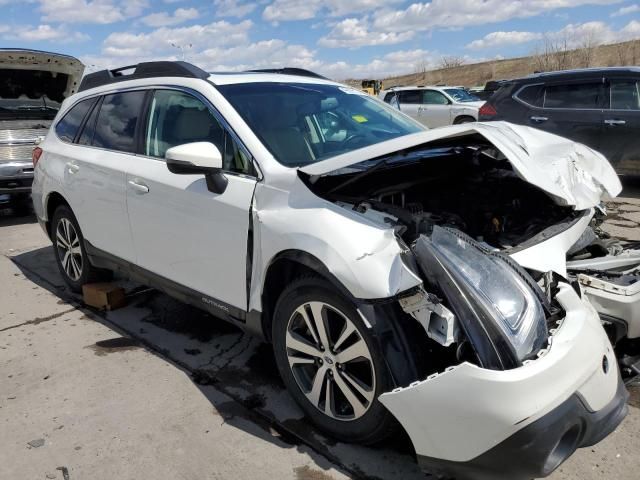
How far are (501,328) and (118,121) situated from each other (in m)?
3.16

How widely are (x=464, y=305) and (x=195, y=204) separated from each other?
1.69 m

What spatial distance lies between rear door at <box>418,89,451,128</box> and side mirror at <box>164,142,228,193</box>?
1380cm

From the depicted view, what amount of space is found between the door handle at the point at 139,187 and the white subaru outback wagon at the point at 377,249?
0.01m

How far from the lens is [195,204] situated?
3109 mm

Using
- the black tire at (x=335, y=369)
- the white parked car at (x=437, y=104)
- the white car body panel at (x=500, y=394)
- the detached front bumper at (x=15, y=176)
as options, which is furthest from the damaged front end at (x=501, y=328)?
the white parked car at (x=437, y=104)

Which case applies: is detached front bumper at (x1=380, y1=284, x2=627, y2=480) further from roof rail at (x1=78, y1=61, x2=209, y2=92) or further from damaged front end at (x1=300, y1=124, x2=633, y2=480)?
roof rail at (x1=78, y1=61, x2=209, y2=92)

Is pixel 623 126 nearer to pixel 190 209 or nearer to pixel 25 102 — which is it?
pixel 190 209

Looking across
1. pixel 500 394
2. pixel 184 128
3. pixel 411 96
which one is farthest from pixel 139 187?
pixel 411 96

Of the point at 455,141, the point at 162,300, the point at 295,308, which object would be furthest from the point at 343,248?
the point at 162,300

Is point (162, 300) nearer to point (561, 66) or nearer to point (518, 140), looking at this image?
point (518, 140)

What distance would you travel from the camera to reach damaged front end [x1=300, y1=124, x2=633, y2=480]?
189 centimetres

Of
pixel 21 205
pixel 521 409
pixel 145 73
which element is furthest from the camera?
pixel 21 205

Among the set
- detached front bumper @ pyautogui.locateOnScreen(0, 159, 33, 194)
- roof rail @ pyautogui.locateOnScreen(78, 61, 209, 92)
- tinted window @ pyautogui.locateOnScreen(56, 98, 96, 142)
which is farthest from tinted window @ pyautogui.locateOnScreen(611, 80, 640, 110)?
detached front bumper @ pyautogui.locateOnScreen(0, 159, 33, 194)

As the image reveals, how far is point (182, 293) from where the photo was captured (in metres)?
3.42
